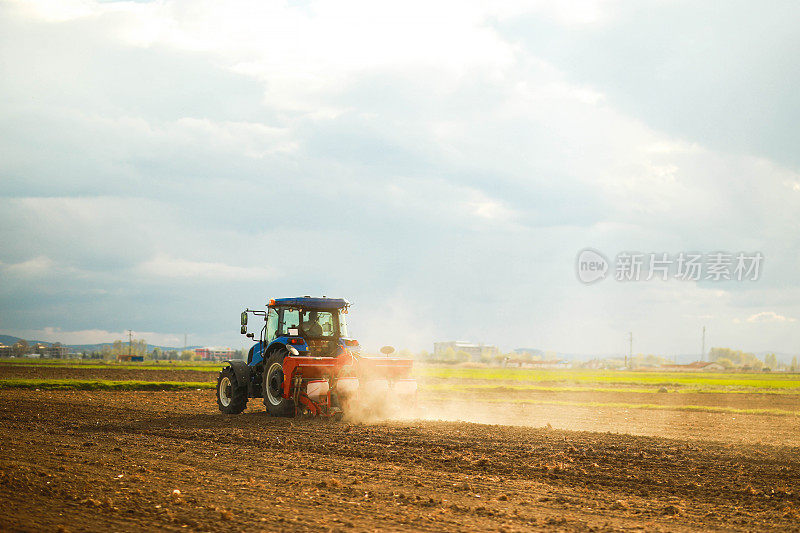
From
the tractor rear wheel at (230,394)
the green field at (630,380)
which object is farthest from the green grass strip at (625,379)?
the tractor rear wheel at (230,394)

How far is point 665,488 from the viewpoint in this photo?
11016mm

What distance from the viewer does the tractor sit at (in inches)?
758

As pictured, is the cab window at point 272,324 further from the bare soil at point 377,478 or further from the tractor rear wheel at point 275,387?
the bare soil at point 377,478

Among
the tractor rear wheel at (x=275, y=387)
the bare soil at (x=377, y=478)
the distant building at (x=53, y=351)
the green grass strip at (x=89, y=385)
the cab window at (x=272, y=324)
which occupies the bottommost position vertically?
the distant building at (x=53, y=351)

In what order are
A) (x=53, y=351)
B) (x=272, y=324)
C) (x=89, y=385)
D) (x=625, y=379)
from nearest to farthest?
(x=272, y=324) → (x=89, y=385) → (x=625, y=379) → (x=53, y=351)

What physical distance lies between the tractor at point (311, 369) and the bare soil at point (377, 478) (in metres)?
1.14

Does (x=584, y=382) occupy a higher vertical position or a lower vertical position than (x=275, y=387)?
lower

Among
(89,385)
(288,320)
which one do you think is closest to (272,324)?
(288,320)

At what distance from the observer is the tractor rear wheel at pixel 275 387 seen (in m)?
19.5

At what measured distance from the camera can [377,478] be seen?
1127 cm

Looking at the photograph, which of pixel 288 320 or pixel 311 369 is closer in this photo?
pixel 311 369

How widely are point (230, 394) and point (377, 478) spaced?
11.5 m

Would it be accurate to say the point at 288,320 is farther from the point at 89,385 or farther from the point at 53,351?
the point at 53,351

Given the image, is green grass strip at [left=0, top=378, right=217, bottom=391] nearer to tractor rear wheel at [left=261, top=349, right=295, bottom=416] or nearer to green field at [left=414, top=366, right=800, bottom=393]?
green field at [left=414, top=366, right=800, bottom=393]
